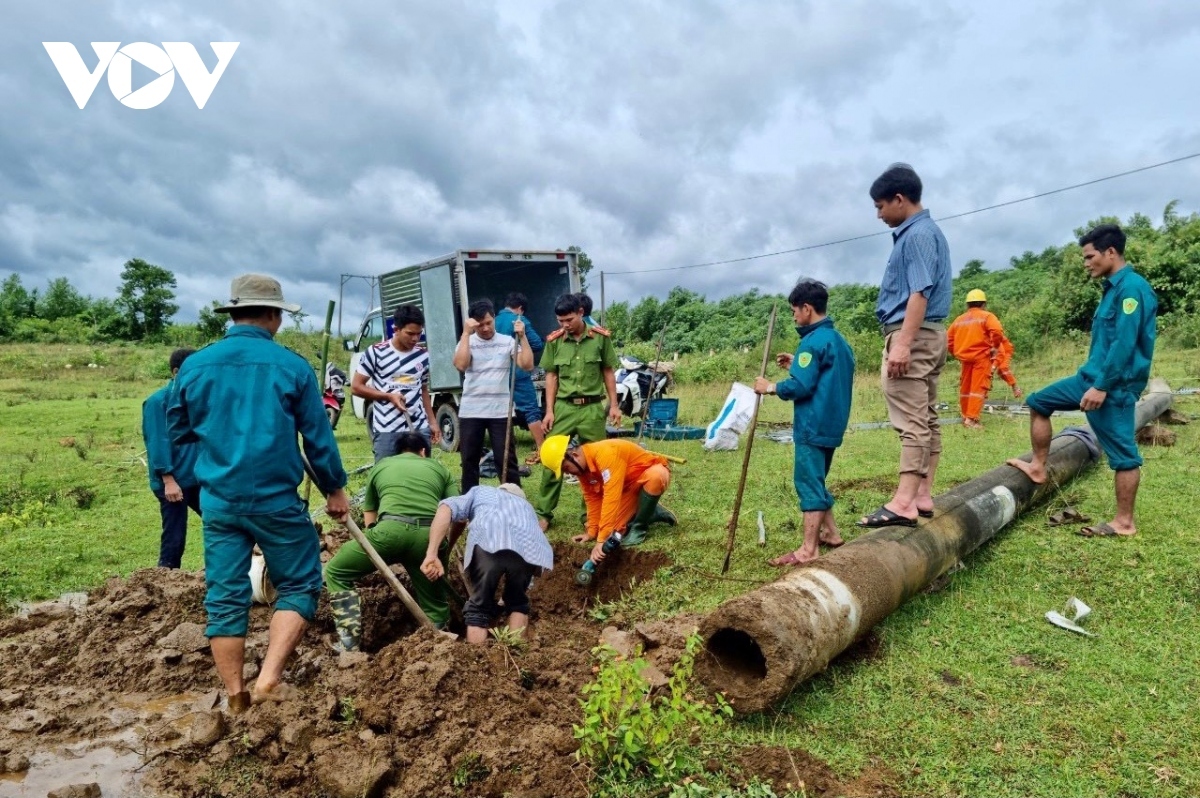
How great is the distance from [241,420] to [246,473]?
229mm

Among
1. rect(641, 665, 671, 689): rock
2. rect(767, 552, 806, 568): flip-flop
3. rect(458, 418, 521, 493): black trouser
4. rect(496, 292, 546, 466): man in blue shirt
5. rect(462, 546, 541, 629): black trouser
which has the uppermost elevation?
rect(496, 292, 546, 466): man in blue shirt

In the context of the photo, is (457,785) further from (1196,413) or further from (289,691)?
(1196,413)

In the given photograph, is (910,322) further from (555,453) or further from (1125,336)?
(555,453)

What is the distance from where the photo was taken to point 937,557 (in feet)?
13.5

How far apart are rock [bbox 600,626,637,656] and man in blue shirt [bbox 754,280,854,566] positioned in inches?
48.2

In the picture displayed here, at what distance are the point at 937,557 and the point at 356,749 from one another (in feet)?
9.95

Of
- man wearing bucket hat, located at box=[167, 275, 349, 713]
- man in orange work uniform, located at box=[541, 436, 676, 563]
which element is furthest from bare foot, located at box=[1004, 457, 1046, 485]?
man wearing bucket hat, located at box=[167, 275, 349, 713]

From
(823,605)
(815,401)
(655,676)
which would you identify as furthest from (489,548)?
(815,401)

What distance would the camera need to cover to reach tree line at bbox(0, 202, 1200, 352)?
1922 centimetres

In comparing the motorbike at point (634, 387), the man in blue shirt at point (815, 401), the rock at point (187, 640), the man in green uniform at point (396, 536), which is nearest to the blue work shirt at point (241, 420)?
the man in green uniform at point (396, 536)

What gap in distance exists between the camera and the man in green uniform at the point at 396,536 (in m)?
4.29

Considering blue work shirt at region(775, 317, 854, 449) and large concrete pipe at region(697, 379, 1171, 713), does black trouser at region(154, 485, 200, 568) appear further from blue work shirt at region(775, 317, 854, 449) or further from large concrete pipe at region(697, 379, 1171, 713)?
blue work shirt at region(775, 317, 854, 449)

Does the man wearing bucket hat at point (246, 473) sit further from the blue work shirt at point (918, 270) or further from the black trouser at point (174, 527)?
the blue work shirt at point (918, 270)

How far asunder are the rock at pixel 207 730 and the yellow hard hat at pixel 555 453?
2.75m
